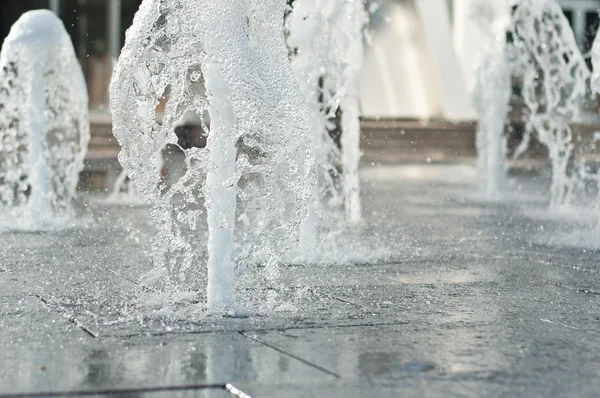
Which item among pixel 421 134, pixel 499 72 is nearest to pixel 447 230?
pixel 499 72

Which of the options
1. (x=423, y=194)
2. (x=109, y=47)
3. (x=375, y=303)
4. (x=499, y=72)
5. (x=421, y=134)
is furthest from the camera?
(x=109, y=47)

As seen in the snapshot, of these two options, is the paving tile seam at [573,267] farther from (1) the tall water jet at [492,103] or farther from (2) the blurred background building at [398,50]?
(2) the blurred background building at [398,50]

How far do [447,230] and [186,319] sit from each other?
449 cm

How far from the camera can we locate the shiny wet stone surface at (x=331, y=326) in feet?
12.1

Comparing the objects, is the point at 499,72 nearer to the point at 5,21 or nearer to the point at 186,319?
A: the point at 186,319

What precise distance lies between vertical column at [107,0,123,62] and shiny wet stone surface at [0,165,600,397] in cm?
1814

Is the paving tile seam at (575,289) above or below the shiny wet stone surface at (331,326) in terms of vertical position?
below

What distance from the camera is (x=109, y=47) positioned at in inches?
1013

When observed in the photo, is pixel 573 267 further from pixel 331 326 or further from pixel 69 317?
pixel 69 317

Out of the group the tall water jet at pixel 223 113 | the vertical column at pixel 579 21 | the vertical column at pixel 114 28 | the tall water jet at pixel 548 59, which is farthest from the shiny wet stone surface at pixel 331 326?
the vertical column at pixel 579 21

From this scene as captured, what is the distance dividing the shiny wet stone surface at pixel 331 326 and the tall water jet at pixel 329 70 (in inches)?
29.3

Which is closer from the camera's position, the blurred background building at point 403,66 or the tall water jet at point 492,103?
the tall water jet at point 492,103

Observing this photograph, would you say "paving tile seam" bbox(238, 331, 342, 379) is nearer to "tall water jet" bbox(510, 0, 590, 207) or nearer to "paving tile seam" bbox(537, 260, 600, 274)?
"paving tile seam" bbox(537, 260, 600, 274)

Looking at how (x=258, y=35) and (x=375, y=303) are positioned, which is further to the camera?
(x=375, y=303)
